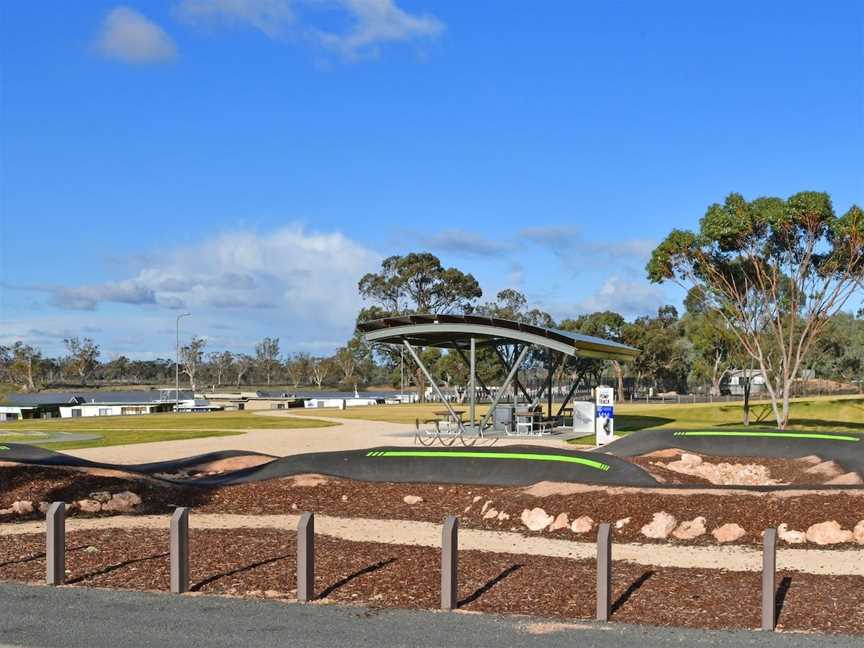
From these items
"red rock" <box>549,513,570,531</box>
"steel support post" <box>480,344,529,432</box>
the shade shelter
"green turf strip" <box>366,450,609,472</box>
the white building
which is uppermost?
the shade shelter

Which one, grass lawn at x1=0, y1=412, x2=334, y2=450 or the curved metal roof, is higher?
the curved metal roof

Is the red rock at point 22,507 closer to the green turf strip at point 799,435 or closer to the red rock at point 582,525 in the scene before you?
the red rock at point 582,525

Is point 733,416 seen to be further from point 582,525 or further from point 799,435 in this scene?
point 582,525

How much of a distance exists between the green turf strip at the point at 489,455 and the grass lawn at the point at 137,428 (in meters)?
14.8

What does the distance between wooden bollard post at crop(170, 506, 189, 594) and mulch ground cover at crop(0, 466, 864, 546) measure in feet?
19.6

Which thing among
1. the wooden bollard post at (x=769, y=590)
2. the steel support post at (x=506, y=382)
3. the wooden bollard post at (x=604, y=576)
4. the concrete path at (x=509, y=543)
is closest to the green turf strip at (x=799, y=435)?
the steel support post at (x=506, y=382)

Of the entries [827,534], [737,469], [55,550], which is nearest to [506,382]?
[737,469]

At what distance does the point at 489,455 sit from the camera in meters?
18.3

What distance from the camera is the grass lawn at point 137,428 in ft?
108

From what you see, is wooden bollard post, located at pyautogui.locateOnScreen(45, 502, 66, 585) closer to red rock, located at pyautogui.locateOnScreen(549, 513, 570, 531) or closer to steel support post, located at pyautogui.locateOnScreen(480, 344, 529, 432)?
red rock, located at pyautogui.locateOnScreen(549, 513, 570, 531)

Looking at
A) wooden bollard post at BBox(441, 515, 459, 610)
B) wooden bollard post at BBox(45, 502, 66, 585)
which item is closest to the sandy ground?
wooden bollard post at BBox(45, 502, 66, 585)

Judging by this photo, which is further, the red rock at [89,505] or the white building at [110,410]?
the white building at [110,410]

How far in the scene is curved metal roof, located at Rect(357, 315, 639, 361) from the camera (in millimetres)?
34594

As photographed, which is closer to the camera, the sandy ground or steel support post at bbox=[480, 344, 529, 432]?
the sandy ground
